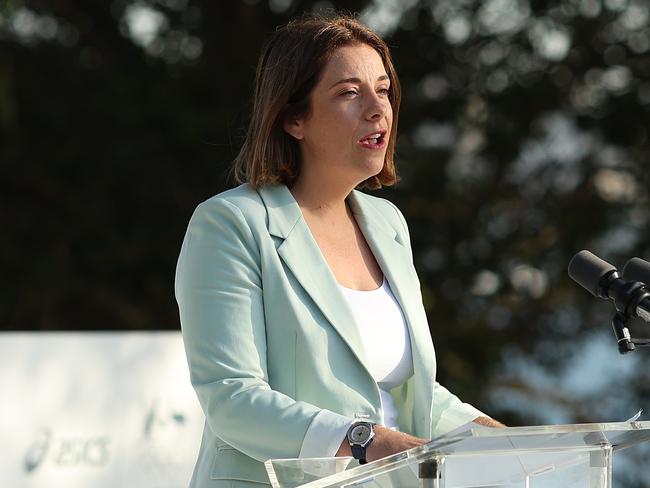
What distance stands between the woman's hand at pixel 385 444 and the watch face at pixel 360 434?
0.03 ft

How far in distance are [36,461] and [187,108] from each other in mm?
3572

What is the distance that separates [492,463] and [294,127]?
0.69 metres

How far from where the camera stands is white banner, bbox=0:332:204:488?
3.79 meters

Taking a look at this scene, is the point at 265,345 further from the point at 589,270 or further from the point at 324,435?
the point at 589,270

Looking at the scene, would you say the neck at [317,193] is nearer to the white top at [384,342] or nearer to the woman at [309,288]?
the woman at [309,288]

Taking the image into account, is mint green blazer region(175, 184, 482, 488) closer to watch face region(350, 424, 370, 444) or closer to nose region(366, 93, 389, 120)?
watch face region(350, 424, 370, 444)

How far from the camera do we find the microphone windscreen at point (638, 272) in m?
1.57

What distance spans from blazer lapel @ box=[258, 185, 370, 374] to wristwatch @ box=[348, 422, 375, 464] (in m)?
0.19

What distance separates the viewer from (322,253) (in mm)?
1922

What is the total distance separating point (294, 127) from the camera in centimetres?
198

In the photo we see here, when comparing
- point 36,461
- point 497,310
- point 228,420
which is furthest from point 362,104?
point 497,310

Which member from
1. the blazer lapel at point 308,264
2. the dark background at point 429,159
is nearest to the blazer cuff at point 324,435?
the blazer lapel at point 308,264

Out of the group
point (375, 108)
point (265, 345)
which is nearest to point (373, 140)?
point (375, 108)

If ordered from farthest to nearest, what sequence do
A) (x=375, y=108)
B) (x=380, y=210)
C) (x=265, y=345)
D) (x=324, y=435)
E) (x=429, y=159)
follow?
(x=429, y=159) → (x=380, y=210) → (x=375, y=108) → (x=265, y=345) → (x=324, y=435)
